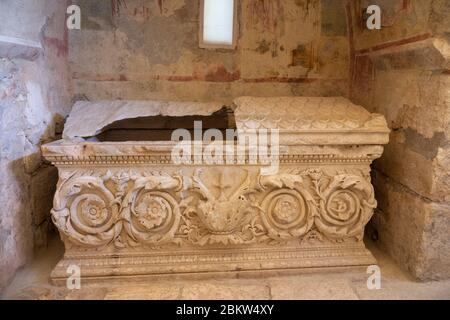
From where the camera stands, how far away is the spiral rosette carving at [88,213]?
2031mm

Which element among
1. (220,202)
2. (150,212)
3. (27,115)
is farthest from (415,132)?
(27,115)

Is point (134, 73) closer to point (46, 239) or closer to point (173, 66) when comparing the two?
point (173, 66)

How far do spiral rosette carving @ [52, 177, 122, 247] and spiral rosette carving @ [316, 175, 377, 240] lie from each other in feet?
4.39

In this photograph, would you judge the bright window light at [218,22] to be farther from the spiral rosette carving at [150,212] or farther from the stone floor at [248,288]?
the stone floor at [248,288]

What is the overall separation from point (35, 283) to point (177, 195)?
1.04 metres

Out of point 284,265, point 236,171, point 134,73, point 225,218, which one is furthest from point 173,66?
point 284,265

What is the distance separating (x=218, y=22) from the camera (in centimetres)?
286

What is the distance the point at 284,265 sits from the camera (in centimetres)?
219

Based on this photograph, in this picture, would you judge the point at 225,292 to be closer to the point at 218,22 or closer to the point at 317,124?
the point at 317,124

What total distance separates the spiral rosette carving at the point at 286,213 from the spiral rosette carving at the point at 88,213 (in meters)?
0.96

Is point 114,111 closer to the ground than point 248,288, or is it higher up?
higher up

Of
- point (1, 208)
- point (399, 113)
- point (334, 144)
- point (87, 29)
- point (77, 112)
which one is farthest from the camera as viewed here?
point (87, 29)

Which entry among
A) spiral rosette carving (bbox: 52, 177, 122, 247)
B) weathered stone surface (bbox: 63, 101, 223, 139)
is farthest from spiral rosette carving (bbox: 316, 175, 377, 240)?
spiral rosette carving (bbox: 52, 177, 122, 247)

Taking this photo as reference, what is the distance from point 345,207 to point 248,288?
2.71 ft
